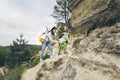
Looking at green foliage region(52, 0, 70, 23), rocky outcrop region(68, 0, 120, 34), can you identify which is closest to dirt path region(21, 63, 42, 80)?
rocky outcrop region(68, 0, 120, 34)

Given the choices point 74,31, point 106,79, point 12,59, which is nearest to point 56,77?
point 106,79

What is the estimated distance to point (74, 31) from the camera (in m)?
35.6

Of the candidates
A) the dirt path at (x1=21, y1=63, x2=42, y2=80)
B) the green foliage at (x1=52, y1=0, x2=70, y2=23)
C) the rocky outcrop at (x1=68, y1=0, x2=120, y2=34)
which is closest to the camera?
the dirt path at (x1=21, y1=63, x2=42, y2=80)

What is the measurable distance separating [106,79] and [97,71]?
828 millimetres

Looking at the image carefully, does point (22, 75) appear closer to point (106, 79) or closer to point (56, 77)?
point (56, 77)

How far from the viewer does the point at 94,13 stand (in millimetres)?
28484

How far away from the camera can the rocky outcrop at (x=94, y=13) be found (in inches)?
924

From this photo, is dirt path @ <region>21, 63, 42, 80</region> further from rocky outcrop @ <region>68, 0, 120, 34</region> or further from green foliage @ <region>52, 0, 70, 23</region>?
green foliage @ <region>52, 0, 70, 23</region>

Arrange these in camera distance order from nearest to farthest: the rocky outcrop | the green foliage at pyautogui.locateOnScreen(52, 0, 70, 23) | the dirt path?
the dirt path → the rocky outcrop → the green foliage at pyautogui.locateOnScreen(52, 0, 70, 23)

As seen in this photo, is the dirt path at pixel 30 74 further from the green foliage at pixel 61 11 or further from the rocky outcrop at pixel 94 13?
the green foliage at pixel 61 11

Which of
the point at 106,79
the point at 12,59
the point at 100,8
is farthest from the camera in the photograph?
the point at 12,59

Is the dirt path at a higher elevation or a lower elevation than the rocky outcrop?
lower

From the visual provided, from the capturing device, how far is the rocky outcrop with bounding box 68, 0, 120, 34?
23469 millimetres

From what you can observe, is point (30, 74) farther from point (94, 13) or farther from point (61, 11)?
point (61, 11)
